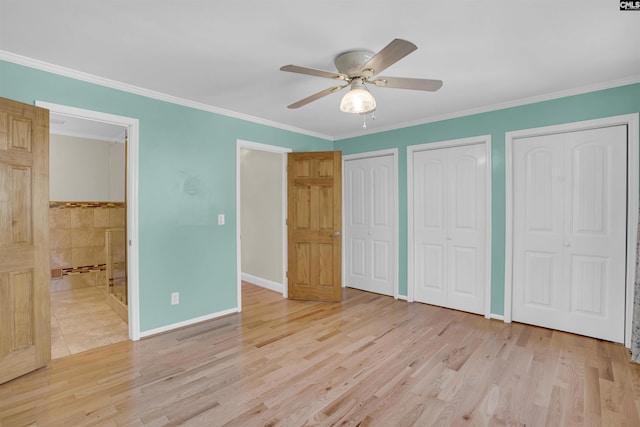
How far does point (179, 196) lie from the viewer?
331 centimetres

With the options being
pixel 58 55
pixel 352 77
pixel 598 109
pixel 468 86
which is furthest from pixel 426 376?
pixel 58 55

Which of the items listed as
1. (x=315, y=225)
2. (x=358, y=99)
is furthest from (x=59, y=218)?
(x=358, y=99)

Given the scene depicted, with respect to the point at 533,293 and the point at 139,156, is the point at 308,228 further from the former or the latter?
the point at 533,293

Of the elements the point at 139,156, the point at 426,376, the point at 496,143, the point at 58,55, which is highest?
the point at 58,55

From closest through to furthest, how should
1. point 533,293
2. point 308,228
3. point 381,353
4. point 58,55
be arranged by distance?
point 58,55
point 381,353
point 533,293
point 308,228

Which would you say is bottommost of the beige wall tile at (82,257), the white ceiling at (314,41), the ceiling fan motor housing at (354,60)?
the beige wall tile at (82,257)

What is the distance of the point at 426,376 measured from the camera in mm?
2393

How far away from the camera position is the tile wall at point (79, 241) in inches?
191

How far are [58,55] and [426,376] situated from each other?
372 cm

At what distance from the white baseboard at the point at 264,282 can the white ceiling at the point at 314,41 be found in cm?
283

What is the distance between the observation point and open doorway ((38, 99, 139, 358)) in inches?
153

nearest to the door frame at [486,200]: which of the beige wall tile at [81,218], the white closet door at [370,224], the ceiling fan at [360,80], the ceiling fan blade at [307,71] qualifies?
the white closet door at [370,224]

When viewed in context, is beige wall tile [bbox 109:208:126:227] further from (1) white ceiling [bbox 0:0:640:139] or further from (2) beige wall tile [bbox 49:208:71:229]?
(1) white ceiling [bbox 0:0:640:139]

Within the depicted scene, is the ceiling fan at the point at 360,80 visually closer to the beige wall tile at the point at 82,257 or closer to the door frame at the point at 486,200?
the door frame at the point at 486,200
